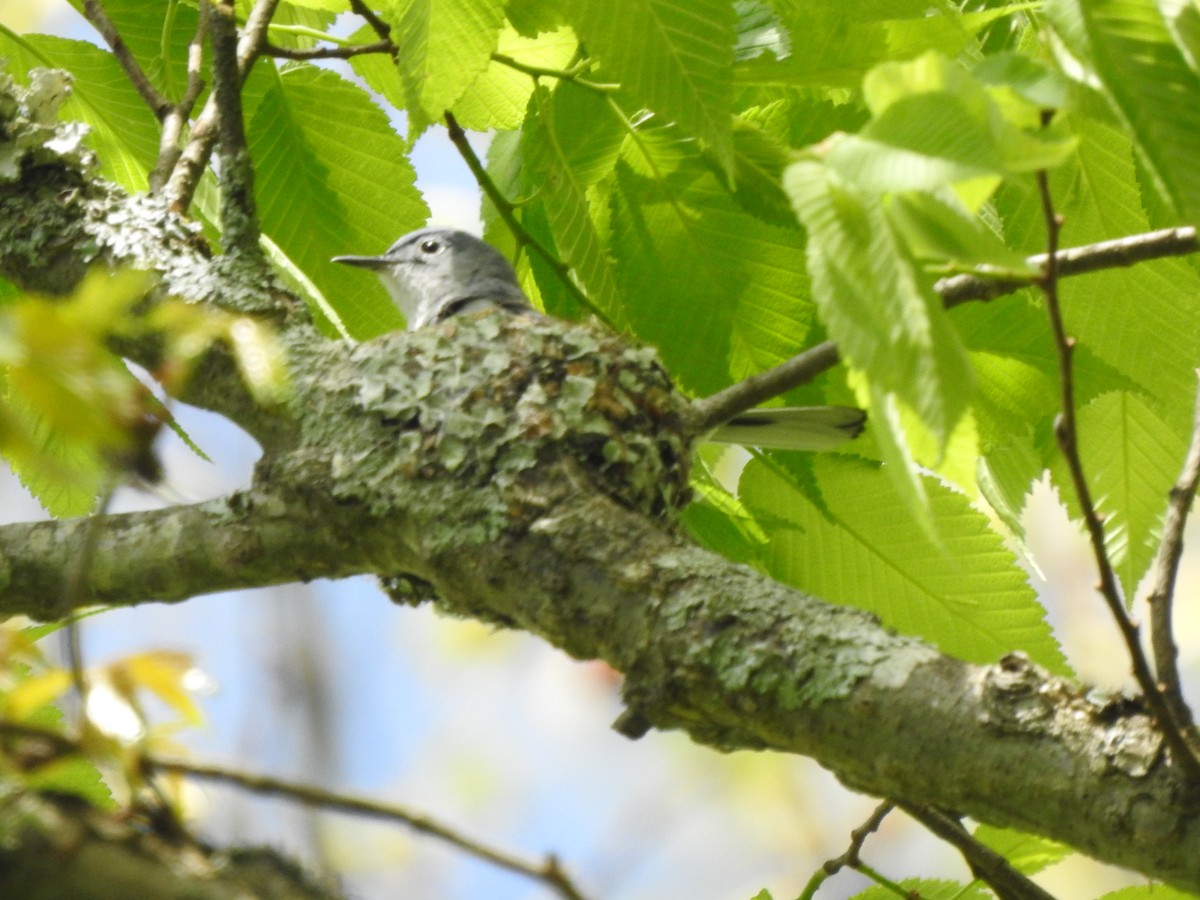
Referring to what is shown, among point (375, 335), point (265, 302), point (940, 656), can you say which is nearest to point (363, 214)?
point (375, 335)

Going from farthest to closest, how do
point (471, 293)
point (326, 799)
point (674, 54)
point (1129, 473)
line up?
point (471, 293)
point (1129, 473)
point (674, 54)
point (326, 799)

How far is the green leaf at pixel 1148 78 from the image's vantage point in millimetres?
1170

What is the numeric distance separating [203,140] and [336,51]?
0.34m

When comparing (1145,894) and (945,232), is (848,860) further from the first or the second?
(945,232)

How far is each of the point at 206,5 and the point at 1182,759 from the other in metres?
2.15

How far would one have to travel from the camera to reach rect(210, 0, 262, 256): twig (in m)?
2.28

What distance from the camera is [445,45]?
181cm

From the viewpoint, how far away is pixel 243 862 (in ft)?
3.12

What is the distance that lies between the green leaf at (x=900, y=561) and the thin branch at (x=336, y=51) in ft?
3.61

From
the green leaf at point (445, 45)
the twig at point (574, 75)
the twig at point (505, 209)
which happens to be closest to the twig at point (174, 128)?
the twig at point (505, 209)

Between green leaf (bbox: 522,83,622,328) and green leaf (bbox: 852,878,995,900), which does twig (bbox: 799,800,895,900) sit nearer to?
green leaf (bbox: 852,878,995,900)

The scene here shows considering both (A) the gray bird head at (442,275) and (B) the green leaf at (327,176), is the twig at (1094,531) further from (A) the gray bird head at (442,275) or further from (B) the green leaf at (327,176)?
(A) the gray bird head at (442,275)

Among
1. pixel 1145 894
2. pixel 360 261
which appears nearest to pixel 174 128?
pixel 360 261

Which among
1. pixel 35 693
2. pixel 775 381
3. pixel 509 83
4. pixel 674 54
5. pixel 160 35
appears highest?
pixel 160 35
